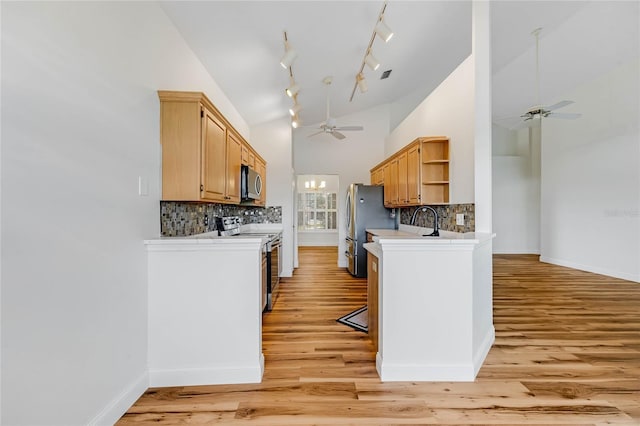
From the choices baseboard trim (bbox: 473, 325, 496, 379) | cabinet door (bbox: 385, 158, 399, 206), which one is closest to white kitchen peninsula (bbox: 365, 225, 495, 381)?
baseboard trim (bbox: 473, 325, 496, 379)

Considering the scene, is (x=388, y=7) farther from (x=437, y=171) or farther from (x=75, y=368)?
(x=75, y=368)

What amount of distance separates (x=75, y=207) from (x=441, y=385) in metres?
2.42

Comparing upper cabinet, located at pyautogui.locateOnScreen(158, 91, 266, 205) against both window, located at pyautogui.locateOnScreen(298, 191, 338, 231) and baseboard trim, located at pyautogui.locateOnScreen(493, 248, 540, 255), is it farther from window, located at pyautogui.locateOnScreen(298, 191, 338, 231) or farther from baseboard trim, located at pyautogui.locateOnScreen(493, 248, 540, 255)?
baseboard trim, located at pyautogui.locateOnScreen(493, 248, 540, 255)

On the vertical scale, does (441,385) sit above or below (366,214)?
below

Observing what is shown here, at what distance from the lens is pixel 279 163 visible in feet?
17.9

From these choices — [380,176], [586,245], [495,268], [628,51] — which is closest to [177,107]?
[380,176]

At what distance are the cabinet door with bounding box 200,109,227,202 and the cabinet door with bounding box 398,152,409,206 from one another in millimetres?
2537

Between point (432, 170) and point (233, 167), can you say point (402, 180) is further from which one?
point (233, 167)

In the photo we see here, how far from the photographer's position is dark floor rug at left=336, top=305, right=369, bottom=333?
289 cm

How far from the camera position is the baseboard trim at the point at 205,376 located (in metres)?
1.95

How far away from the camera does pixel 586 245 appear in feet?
18.0

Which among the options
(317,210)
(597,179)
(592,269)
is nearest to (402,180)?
(597,179)

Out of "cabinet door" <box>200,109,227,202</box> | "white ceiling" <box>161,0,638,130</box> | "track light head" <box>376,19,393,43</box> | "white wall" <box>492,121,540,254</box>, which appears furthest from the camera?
"white wall" <box>492,121,540,254</box>

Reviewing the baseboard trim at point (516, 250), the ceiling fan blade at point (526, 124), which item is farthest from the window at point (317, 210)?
the ceiling fan blade at point (526, 124)
